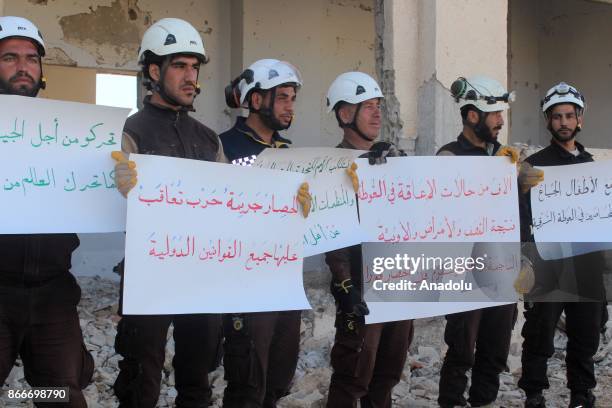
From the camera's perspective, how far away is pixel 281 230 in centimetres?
422

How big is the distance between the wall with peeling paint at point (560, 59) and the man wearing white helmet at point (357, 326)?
796 centimetres

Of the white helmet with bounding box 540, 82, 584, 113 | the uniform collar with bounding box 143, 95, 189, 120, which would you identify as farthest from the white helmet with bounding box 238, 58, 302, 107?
the white helmet with bounding box 540, 82, 584, 113

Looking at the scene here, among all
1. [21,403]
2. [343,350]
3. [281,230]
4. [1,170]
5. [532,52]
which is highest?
[532,52]

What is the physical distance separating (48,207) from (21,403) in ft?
7.46

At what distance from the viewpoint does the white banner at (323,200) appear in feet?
14.8

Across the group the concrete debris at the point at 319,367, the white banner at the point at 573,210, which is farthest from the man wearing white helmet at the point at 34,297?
the white banner at the point at 573,210

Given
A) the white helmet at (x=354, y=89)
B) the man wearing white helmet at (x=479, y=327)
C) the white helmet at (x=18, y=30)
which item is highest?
the white helmet at (x=18, y=30)

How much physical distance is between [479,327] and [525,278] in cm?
41

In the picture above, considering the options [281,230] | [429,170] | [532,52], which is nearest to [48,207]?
[281,230]

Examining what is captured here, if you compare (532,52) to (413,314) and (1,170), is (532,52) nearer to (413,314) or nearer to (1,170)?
(413,314)

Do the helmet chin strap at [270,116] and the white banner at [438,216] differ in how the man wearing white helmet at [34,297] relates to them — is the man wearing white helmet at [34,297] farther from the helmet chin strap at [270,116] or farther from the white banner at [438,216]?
the white banner at [438,216]

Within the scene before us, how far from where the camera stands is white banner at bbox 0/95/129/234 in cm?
360

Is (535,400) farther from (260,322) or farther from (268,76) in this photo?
(268,76)

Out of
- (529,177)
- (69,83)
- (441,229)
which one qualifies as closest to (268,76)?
(441,229)
